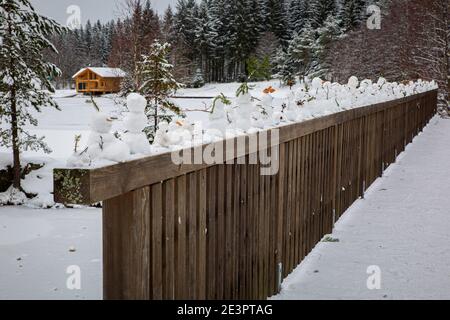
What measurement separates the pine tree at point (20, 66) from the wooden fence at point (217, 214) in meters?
8.35

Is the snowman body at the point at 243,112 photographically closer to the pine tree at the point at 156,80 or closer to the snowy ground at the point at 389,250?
the snowy ground at the point at 389,250

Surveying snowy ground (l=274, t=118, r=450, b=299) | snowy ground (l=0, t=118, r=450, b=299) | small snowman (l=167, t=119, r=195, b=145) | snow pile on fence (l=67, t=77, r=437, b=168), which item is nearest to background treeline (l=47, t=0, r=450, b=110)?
snow pile on fence (l=67, t=77, r=437, b=168)

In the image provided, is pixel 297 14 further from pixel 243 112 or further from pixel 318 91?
pixel 243 112

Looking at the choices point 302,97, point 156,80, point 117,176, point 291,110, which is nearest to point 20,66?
point 156,80

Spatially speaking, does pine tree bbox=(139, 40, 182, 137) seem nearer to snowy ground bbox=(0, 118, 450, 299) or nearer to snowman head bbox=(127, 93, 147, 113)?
snowy ground bbox=(0, 118, 450, 299)

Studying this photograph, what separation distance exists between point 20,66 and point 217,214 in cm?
1000

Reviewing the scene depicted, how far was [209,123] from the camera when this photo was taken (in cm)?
298

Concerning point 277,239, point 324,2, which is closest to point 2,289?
point 277,239

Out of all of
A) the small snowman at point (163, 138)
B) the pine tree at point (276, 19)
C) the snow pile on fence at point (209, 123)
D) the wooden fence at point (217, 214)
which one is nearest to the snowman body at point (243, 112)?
the snow pile on fence at point (209, 123)

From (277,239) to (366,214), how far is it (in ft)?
8.31

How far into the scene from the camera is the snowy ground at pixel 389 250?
3.91m

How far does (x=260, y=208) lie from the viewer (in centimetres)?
351

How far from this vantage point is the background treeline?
1729 centimetres
